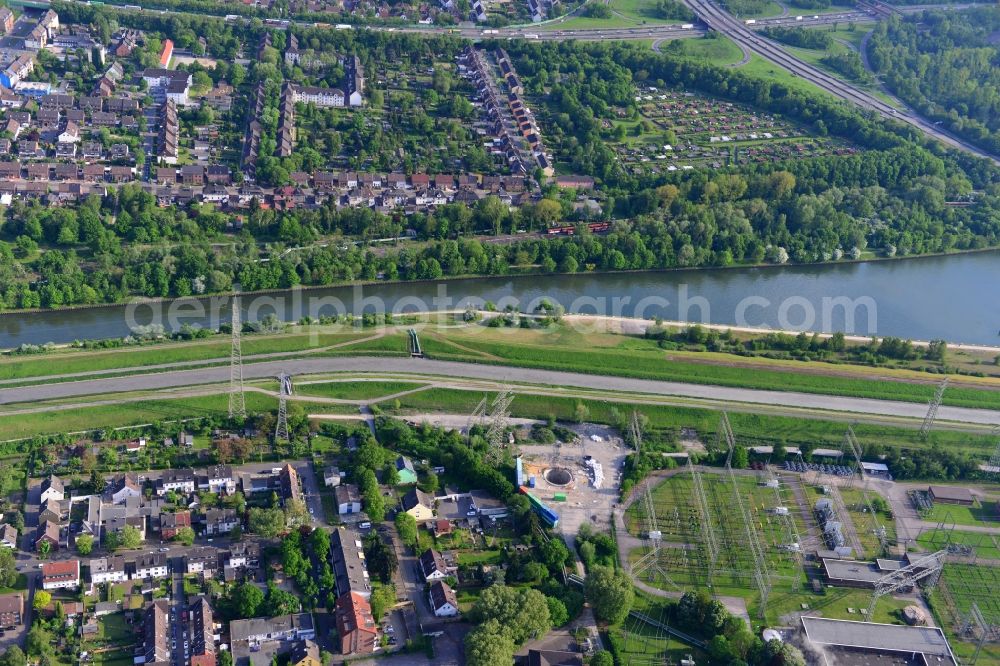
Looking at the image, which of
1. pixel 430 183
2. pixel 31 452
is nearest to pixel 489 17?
pixel 430 183

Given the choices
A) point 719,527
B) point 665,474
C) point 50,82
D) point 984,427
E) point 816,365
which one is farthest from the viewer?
point 50,82

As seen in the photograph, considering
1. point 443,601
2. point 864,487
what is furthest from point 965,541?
point 443,601

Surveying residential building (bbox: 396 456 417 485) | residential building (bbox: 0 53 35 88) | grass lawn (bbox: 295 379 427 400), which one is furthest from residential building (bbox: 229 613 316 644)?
residential building (bbox: 0 53 35 88)

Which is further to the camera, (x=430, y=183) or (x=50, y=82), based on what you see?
(x=50, y=82)

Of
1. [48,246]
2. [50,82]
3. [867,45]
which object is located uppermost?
[867,45]

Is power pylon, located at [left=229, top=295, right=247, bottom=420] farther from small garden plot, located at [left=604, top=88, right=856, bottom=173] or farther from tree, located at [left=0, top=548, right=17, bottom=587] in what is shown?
small garden plot, located at [left=604, top=88, right=856, bottom=173]

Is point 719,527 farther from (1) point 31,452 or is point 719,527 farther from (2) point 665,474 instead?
(1) point 31,452

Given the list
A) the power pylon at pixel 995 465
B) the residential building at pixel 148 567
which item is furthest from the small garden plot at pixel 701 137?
the residential building at pixel 148 567

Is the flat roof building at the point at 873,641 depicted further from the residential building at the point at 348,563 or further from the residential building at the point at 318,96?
the residential building at the point at 318,96
